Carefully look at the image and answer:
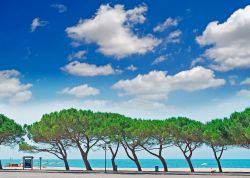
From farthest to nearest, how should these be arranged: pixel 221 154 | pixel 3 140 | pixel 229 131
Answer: pixel 3 140 → pixel 221 154 → pixel 229 131

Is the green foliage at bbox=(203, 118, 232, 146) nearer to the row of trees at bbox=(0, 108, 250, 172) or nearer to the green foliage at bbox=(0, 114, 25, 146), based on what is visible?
the row of trees at bbox=(0, 108, 250, 172)

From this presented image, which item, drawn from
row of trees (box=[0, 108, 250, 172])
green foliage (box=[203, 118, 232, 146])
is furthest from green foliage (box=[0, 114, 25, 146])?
green foliage (box=[203, 118, 232, 146])

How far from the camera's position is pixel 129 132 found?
74.6 metres

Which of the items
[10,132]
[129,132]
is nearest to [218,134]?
[129,132]

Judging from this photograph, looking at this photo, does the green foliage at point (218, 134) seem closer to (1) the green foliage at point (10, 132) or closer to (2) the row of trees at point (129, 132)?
(2) the row of trees at point (129, 132)

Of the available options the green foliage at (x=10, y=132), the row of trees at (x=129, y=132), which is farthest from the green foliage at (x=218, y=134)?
the green foliage at (x=10, y=132)

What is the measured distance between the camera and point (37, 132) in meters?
79.7

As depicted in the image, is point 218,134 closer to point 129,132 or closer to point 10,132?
point 129,132

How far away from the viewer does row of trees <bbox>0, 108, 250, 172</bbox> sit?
70925 mm

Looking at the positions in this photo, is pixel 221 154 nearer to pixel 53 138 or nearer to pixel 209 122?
pixel 209 122

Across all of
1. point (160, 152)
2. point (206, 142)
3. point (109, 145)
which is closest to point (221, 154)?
point (206, 142)

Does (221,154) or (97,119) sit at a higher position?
(97,119)

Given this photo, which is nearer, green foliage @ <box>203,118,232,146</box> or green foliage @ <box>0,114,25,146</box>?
green foliage @ <box>203,118,232,146</box>

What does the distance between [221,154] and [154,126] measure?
1169 cm
